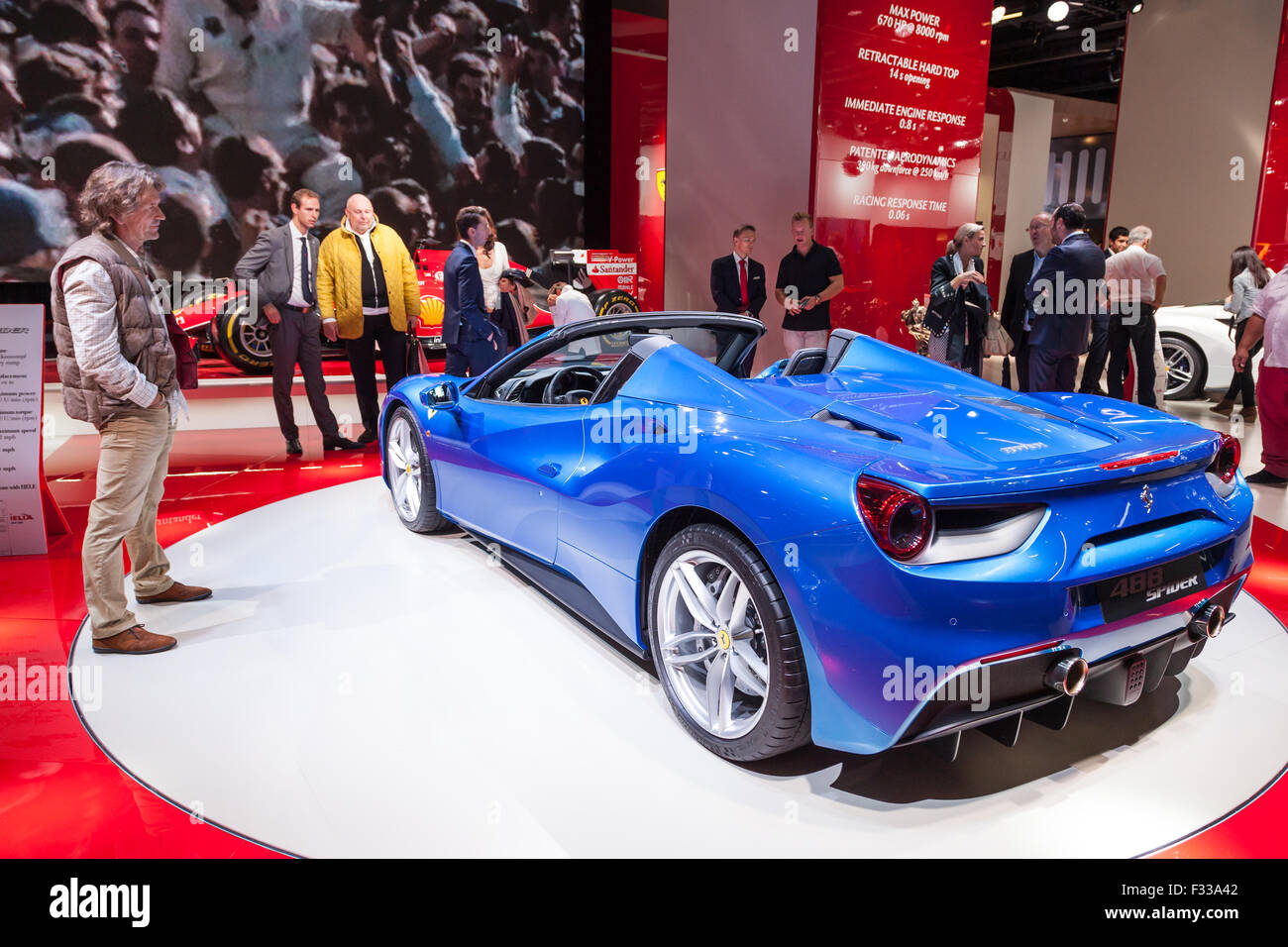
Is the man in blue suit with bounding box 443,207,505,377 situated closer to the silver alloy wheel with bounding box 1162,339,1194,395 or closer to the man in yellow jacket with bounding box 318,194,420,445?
the man in yellow jacket with bounding box 318,194,420,445

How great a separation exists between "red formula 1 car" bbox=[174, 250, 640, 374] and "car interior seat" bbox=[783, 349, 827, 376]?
5.13 meters

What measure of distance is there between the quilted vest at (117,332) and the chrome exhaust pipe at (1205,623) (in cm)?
319

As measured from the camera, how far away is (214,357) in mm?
8945

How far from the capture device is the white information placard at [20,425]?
3805 mm

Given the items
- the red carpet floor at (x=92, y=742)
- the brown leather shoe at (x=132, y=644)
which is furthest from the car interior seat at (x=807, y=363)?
the brown leather shoe at (x=132, y=644)

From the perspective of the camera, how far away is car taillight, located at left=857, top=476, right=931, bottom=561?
5.57ft

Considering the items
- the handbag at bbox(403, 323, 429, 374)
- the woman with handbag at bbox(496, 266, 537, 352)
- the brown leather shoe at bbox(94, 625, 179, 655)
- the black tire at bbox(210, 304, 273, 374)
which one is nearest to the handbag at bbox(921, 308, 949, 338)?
the woman with handbag at bbox(496, 266, 537, 352)

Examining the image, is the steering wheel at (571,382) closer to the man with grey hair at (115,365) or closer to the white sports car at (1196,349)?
the man with grey hair at (115,365)

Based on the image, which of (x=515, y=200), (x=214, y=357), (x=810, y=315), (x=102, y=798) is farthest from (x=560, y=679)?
(x=515, y=200)

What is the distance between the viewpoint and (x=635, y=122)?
11781mm

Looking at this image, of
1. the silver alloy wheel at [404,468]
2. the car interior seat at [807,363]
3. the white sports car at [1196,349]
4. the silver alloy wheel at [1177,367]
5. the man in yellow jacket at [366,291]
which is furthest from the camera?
the silver alloy wheel at [1177,367]

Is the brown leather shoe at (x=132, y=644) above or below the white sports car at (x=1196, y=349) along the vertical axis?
below

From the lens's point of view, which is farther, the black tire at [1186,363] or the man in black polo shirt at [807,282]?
the black tire at [1186,363]
